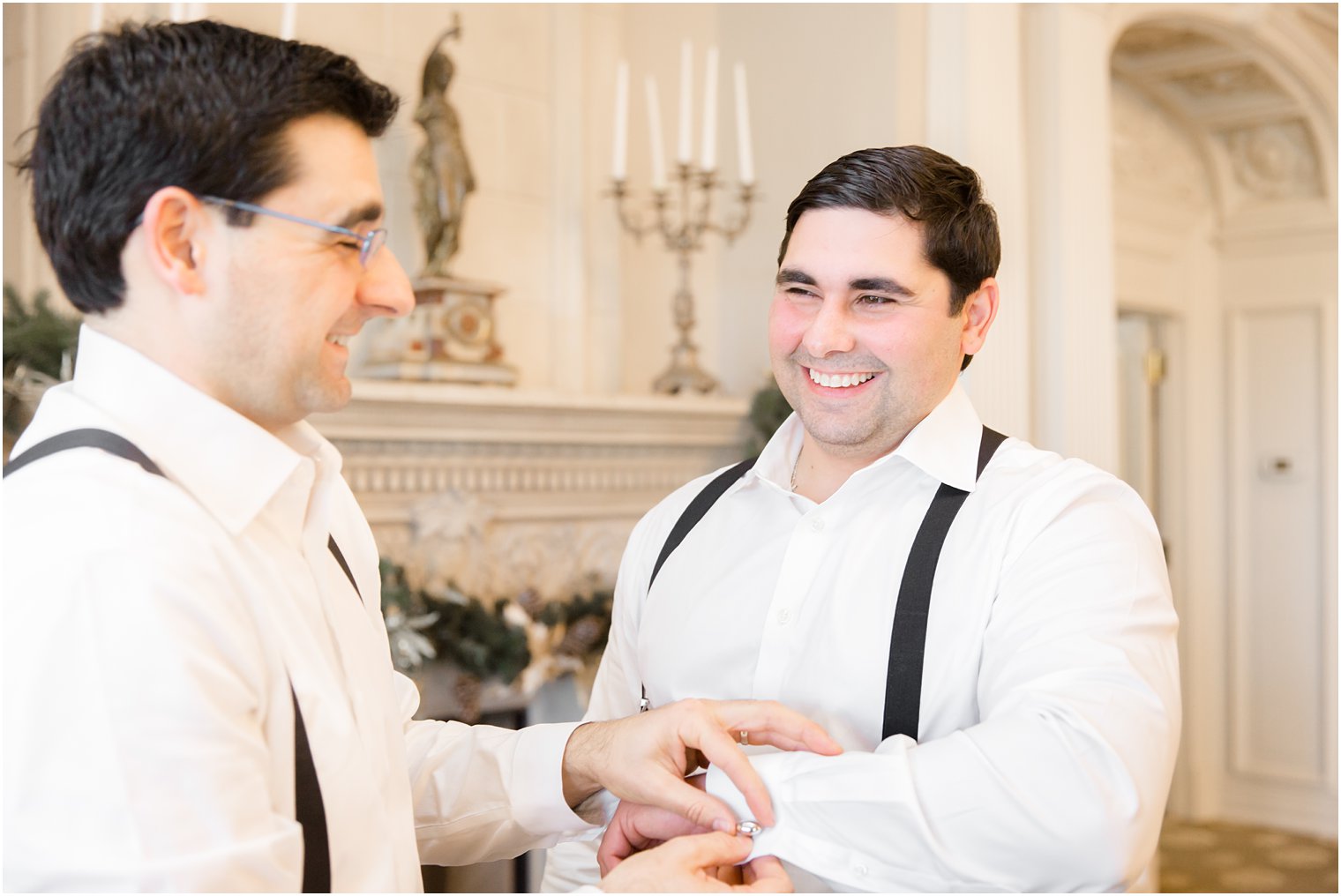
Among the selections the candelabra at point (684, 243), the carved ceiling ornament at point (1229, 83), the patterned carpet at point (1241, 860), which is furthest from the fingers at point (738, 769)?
the carved ceiling ornament at point (1229, 83)

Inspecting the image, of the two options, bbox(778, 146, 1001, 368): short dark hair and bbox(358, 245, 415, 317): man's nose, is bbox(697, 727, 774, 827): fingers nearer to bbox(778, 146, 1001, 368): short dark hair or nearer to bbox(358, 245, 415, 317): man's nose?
bbox(358, 245, 415, 317): man's nose

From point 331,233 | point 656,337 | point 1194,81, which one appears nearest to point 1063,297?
point 656,337

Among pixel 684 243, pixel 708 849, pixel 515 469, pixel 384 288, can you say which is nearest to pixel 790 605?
pixel 708 849

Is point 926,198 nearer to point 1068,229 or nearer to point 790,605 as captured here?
point 790,605

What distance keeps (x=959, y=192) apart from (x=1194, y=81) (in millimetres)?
3525

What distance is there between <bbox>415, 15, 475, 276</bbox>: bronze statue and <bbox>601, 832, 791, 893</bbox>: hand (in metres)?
2.01

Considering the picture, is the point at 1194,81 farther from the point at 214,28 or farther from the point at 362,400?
the point at 214,28

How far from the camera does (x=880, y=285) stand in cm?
151

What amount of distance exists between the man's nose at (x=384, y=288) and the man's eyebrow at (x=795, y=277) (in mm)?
585

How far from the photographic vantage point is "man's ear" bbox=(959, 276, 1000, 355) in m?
1.60

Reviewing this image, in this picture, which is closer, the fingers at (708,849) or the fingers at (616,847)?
the fingers at (708,849)

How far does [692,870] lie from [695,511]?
63 cm

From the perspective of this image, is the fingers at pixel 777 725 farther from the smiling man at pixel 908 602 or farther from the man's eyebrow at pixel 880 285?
the man's eyebrow at pixel 880 285

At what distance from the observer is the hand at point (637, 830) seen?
1.29 m
